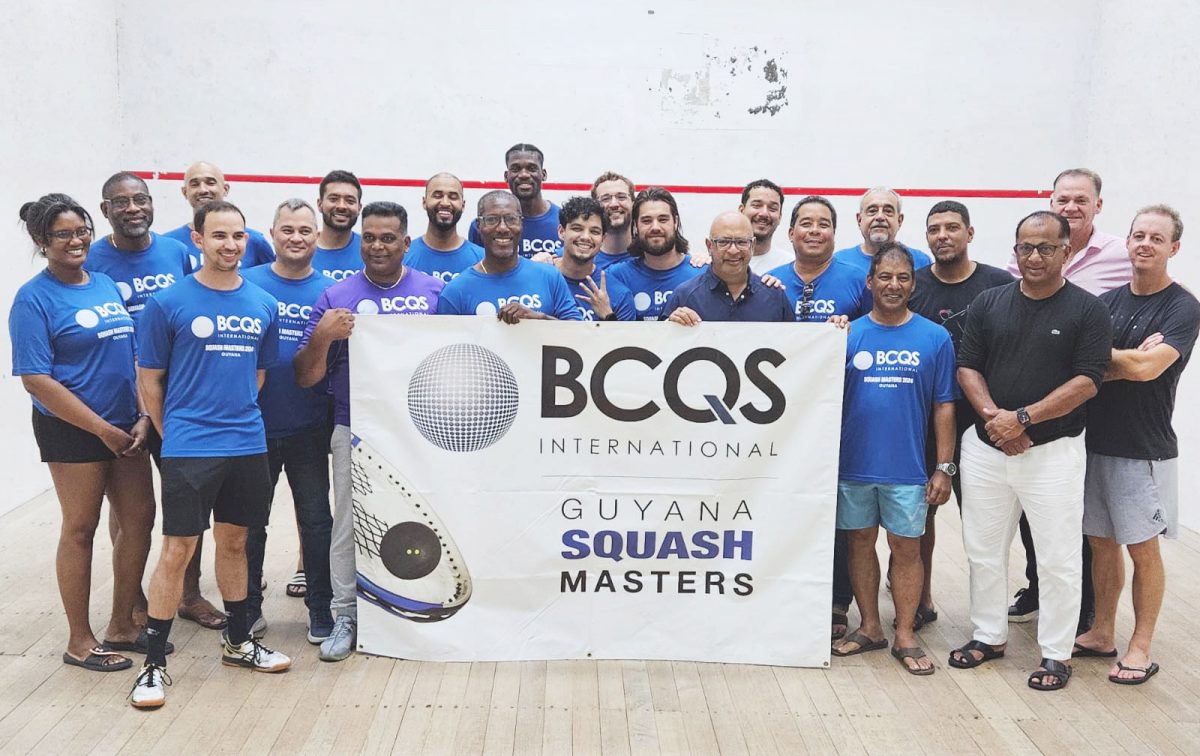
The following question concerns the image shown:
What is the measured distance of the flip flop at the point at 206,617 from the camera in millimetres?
3357

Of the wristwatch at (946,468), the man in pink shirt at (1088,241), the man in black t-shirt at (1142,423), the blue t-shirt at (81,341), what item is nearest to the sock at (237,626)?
the blue t-shirt at (81,341)

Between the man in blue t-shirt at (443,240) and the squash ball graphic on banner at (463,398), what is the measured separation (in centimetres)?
67

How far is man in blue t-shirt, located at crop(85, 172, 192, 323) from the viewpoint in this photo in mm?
3230

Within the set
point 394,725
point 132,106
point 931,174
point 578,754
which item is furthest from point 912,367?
point 132,106

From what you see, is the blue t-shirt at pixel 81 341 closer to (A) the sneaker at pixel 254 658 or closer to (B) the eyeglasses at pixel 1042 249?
(A) the sneaker at pixel 254 658

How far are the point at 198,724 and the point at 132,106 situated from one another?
4.25 meters

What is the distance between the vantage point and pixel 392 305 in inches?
122

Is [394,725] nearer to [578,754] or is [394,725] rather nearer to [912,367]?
[578,754]

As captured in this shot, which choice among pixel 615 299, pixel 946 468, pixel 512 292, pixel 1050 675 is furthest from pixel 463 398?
pixel 1050 675

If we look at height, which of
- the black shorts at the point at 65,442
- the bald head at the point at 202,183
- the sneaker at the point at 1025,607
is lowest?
the sneaker at the point at 1025,607

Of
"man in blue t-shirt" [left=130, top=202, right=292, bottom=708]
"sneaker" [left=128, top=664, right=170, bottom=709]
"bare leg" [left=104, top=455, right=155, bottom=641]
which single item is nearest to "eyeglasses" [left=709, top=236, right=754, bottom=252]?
"man in blue t-shirt" [left=130, top=202, right=292, bottom=708]

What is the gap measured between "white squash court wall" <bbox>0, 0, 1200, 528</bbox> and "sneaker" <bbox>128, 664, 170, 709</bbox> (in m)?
3.63

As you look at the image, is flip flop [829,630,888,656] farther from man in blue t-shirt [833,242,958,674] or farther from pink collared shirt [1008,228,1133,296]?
pink collared shirt [1008,228,1133,296]

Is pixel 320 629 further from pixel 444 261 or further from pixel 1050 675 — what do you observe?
pixel 1050 675
